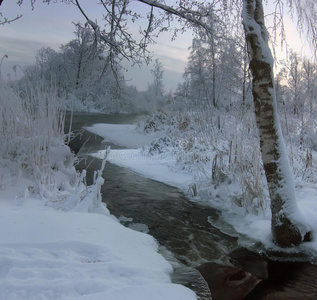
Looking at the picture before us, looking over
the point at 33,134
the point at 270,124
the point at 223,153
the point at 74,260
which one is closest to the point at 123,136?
the point at 223,153

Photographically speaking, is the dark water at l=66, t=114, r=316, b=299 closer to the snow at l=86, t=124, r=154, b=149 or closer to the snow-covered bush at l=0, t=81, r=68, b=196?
the snow-covered bush at l=0, t=81, r=68, b=196

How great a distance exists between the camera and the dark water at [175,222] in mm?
3077

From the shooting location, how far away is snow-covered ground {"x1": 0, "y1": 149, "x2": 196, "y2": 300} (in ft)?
5.63

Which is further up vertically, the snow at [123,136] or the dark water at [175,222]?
the snow at [123,136]

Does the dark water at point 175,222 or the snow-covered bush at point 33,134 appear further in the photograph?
the snow-covered bush at point 33,134

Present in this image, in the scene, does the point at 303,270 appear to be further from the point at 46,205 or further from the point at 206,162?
the point at 206,162

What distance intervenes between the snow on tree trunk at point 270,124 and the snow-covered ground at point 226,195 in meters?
0.26

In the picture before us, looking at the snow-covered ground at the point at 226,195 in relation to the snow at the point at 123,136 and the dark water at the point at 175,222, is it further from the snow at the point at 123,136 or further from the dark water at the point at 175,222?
the snow at the point at 123,136

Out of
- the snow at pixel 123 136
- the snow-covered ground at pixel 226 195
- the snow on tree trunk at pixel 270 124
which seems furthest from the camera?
the snow at pixel 123 136

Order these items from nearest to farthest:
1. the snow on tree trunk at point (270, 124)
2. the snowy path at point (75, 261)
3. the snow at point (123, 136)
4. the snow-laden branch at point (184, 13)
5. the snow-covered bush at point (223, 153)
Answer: the snowy path at point (75, 261)
the snow on tree trunk at point (270, 124)
the snow-covered bush at point (223, 153)
the snow-laden branch at point (184, 13)
the snow at point (123, 136)

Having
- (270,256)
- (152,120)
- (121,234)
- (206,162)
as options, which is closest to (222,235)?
(270,256)

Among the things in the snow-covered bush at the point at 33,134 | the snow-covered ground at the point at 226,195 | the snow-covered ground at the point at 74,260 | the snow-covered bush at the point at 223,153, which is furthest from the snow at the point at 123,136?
the snow-covered ground at the point at 74,260

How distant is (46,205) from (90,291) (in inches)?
75.0

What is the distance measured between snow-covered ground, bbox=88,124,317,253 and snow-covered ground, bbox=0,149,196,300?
165cm
